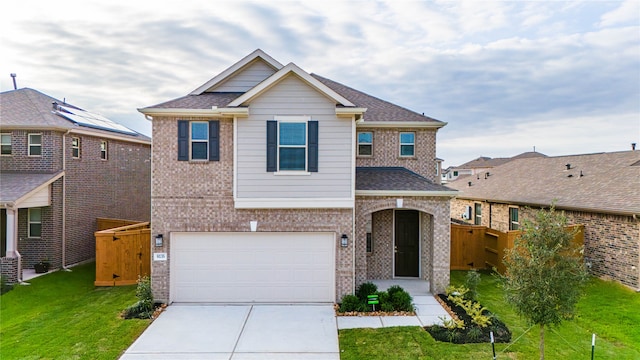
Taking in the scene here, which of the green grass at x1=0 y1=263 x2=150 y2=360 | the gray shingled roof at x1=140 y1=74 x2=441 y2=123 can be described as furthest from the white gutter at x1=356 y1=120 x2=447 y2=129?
the green grass at x1=0 y1=263 x2=150 y2=360

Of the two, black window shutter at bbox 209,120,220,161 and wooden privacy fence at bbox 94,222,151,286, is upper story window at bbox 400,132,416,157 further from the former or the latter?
wooden privacy fence at bbox 94,222,151,286

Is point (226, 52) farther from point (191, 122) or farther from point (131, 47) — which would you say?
point (191, 122)

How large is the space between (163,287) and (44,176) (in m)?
7.29

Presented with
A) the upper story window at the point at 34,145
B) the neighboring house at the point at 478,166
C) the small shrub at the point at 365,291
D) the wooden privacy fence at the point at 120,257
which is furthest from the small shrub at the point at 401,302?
the neighboring house at the point at 478,166

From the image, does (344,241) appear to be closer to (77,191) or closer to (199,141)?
(199,141)

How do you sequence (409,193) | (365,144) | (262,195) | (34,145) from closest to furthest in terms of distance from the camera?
(262,195), (409,193), (365,144), (34,145)

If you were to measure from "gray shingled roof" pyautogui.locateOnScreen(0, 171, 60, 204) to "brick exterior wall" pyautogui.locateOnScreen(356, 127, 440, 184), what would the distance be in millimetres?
11602

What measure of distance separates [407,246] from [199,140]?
8.00m

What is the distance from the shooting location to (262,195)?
33.7 ft

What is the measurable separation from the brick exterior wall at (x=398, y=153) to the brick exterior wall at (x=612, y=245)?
3.72 metres

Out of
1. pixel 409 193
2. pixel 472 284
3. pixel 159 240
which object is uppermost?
pixel 409 193

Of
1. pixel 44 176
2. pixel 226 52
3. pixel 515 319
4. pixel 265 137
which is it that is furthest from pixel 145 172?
pixel 515 319

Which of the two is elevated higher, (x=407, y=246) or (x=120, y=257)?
(x=407, y=246)

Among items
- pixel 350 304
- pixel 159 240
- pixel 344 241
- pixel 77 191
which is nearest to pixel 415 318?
pixel 350 304
